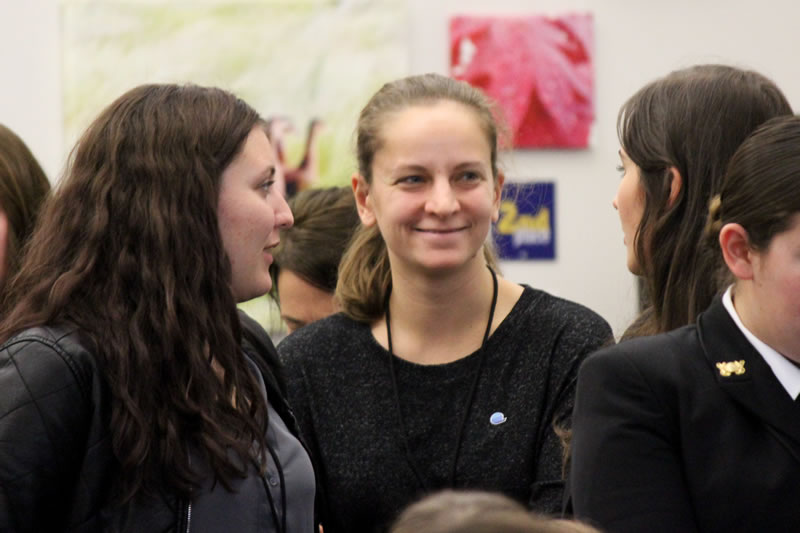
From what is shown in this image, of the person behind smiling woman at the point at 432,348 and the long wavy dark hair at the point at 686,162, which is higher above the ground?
the long wavy dark hair at the point at 686,162

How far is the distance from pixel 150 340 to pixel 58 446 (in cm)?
21

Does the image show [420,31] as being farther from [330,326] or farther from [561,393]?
[561,393]

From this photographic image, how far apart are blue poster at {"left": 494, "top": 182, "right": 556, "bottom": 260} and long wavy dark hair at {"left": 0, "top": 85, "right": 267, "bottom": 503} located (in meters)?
2.42

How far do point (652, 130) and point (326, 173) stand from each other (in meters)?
2.42

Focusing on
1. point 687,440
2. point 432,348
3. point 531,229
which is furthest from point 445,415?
point 531,229

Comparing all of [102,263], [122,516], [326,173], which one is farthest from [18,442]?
[326,173]

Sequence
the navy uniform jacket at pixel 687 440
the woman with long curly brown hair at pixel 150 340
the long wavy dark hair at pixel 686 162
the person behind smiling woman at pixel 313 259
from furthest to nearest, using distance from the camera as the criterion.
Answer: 1. the person behind smiling woman at pixel 313 259
2. the long wavy dark hair at pixel 686 162
3. the woman with long curly brown hair at pixel 150 340
4. the navy uniform jacket at pixel 687 440

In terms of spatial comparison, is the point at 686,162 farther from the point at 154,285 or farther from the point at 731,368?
the point at 154,285

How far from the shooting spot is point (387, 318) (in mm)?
2330

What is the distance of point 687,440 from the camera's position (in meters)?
1.47

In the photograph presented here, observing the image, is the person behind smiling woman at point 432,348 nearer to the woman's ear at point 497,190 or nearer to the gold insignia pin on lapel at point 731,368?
the woman's ear at point 497,190

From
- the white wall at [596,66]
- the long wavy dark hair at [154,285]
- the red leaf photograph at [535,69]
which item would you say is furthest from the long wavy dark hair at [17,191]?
the red leaf photograph at [535,69]

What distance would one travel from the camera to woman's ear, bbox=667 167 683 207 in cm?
182

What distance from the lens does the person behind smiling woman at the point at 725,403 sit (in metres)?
1.43
